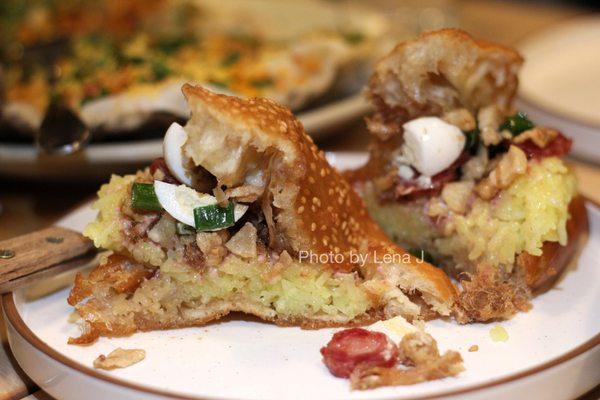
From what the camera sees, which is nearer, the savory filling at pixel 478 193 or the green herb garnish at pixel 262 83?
the savory filling at pixel 478 193

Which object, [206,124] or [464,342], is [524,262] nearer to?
[464,342]

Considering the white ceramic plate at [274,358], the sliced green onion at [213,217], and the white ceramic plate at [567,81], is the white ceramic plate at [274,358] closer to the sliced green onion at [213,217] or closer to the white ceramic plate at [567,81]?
the sliced green onion at [213,217]

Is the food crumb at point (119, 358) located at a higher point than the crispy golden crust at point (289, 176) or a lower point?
lower

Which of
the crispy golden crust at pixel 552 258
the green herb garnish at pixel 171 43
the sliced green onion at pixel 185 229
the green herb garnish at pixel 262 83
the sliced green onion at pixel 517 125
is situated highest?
the sliced green onion at pixel 517 125

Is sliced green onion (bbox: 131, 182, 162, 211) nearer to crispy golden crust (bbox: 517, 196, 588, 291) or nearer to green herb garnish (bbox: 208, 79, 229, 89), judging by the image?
crispy golden crust (bbox: 517, 196, 588, 291)

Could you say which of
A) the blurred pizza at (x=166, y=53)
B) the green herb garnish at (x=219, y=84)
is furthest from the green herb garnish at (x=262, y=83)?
the green herb garnish at (x=219, y=84)

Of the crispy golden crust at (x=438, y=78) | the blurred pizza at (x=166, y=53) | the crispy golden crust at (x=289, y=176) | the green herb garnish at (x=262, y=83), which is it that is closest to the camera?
the crispy golden crust at (x=289, y=176)

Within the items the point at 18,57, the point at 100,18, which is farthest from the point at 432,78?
the point at 100,18
